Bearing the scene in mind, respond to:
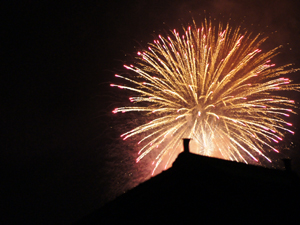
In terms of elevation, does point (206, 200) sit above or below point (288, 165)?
above

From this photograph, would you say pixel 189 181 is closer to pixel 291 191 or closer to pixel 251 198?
pixel 251 198

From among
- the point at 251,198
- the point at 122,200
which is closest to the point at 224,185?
the point at 251,198

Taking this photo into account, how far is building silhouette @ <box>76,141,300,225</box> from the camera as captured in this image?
13.6 feet

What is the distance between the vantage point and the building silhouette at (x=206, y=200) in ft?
13.6

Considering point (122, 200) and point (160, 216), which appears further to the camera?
point (122, 200)

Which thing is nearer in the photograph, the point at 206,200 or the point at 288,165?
the point at 206,200

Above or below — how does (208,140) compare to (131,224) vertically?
below

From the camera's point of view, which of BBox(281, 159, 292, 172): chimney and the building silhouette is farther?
BBox(281, 159, 292, 172): chimney

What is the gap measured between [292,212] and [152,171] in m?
29.3

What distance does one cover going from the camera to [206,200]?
460 cm

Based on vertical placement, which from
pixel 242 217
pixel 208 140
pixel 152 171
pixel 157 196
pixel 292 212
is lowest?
pixel 152 171

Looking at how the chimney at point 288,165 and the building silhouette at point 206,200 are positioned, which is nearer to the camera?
the building silhouette at point 206,200

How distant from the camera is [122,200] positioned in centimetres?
576

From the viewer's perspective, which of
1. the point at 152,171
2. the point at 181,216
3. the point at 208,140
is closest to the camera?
the point at 181,216
